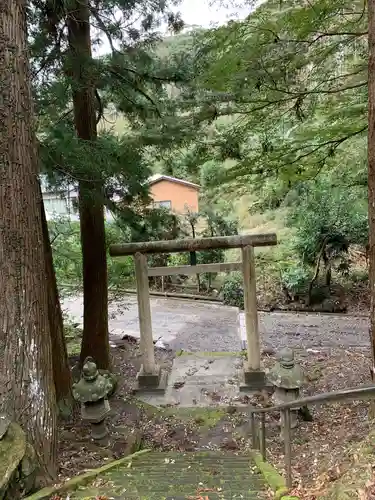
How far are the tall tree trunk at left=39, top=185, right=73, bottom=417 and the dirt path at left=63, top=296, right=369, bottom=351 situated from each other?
8.60ft

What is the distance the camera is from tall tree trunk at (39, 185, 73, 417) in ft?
15.0

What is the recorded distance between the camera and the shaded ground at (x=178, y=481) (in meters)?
2.49

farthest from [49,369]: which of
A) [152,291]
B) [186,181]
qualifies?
[186,181]

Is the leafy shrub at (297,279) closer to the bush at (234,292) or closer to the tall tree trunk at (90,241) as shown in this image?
the bush at (234,292)

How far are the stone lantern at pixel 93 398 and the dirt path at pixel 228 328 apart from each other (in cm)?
307

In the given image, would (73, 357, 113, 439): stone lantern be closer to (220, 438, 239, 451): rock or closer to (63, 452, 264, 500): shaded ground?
(63, 452, 264, 500): shaded ground

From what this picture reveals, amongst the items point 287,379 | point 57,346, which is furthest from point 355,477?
point 57,346

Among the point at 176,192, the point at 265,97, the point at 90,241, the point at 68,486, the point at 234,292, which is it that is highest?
the point at 176,192

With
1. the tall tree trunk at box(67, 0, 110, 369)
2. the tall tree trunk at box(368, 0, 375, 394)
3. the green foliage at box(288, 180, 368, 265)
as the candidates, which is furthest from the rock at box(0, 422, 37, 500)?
the green foliage at box(288, 180, 368, 265)

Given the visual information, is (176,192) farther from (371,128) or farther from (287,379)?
(371,128)

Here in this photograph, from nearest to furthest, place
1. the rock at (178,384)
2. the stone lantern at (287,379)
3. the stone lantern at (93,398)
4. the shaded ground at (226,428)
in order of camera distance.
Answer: the shaded ground at (226,428)
the stone lantern at (93,398)
the stone lantern at (287,379)
the rock at (178,384)

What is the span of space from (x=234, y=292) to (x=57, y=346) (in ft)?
27.7

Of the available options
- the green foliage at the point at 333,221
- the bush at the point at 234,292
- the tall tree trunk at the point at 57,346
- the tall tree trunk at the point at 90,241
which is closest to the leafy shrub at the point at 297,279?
the green foliage at the point at 333,221

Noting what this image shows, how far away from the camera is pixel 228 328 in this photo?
1022cm
